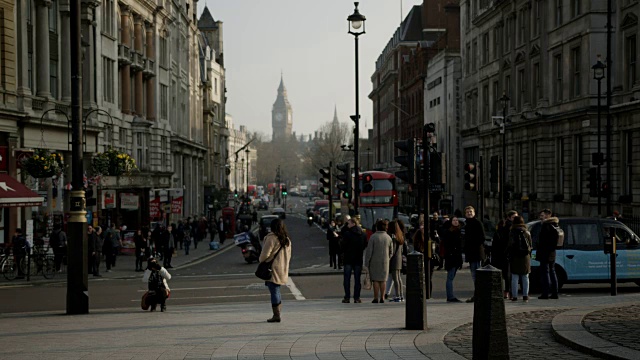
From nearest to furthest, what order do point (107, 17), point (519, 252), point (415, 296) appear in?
point (415, 296) < point (519, 252) < point (107, 17)

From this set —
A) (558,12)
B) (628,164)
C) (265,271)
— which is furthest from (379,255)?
(558,12)

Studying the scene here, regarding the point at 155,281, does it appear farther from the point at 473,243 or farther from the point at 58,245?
the point at 58,245

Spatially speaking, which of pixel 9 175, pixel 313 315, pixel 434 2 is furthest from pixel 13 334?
pixel 434 2

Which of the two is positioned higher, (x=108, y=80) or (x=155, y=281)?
(x=108, y=80)

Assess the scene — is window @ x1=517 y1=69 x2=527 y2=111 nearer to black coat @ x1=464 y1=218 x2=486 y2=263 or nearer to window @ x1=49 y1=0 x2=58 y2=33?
window @ x1=49 y1=0 x2=58 y2=33

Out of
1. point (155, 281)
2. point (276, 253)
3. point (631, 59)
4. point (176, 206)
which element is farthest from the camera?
point (176, 206)

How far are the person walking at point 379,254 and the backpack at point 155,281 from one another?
4.00 metres

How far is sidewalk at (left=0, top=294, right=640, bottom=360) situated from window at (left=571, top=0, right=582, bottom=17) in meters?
31.1

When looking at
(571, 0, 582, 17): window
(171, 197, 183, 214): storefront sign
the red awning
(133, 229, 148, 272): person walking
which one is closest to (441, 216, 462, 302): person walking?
the red awning

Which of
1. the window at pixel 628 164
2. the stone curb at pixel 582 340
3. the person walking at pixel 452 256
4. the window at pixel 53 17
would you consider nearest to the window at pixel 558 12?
the window at pixel 628 164

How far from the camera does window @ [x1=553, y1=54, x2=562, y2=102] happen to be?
166ft

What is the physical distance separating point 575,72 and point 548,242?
99.1 feet

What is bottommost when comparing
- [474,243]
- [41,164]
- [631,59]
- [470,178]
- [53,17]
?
[474,243]

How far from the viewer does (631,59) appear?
4259cm
